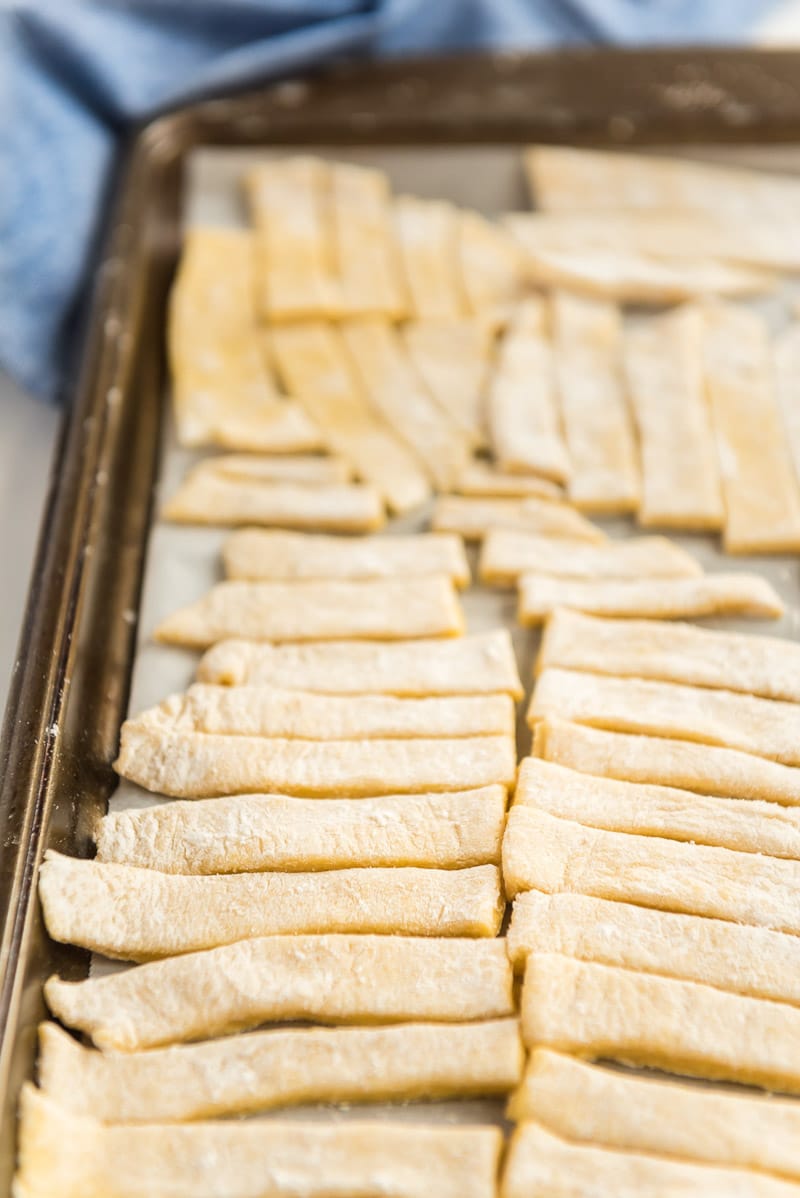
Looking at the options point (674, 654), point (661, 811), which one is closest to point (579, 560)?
point (674, 654)

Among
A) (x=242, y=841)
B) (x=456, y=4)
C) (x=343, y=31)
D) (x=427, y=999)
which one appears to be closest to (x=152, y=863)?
(x=242, y=841)

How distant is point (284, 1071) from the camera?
6.32 ft

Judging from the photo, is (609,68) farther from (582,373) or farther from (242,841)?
(242,841)

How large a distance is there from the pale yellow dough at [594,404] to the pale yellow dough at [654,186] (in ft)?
1.34

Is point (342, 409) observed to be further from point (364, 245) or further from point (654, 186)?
point (654, 186)

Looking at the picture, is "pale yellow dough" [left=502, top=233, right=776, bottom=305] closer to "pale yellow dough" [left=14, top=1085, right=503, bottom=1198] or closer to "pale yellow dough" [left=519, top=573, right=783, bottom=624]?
"pale yellow dough" [left=519, top=573, right=783, bottom=624]

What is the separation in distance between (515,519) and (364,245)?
42.2 inches

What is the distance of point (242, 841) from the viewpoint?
224 cm

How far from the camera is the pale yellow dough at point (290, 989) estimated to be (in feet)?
6.54

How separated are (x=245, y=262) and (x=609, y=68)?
135 cm

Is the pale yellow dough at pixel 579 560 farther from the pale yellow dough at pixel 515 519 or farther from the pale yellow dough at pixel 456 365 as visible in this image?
the pale yellow dough at pixel 456 365

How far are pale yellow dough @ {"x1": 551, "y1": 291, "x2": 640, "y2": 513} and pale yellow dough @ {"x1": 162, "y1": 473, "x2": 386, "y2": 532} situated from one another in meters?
0.52

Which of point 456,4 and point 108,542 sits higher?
point 456,4

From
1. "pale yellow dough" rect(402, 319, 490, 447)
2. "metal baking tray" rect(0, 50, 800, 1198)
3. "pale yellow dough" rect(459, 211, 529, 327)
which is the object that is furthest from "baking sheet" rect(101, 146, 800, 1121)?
"pale yellow dough" rect(402, 319, 490, 447)
